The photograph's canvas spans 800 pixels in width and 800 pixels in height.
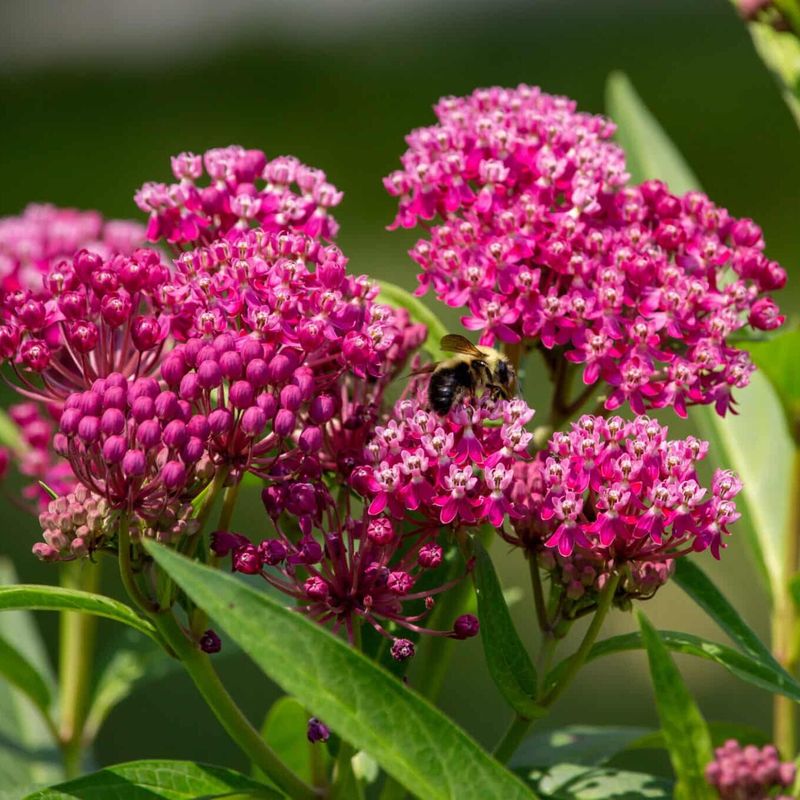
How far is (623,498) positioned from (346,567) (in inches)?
8.7

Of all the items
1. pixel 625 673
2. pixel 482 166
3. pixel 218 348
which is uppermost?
pixel 482 166

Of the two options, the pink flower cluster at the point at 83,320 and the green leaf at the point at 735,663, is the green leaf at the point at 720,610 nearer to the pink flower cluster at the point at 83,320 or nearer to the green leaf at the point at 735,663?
the green leaf at the point at 735,663

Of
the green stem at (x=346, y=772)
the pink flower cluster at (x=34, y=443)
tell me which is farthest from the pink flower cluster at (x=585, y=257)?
the pink flower cluster at (x=34, y=443)

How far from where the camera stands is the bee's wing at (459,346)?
1.23 metres

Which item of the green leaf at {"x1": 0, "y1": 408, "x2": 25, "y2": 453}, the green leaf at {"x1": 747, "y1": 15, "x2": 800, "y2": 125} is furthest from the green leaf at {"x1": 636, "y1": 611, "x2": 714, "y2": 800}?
the green leaf at {"x1": 0, "y1": 408, "x2": 25, "y2": 453}

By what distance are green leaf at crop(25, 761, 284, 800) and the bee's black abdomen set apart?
343 mm

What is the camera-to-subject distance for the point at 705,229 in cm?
122

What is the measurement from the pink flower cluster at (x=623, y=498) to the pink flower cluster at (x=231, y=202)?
33cm

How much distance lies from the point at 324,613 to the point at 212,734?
9.60 ft

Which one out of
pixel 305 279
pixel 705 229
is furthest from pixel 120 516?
pixel 705 229

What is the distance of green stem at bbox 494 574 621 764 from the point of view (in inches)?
39.4

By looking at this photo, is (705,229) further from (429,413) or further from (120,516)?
(120,516)

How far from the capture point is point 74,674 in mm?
1616

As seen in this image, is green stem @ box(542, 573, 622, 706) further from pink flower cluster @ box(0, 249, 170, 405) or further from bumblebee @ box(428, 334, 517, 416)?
pink flower cluster @ box(0, 249, 170, 405)
